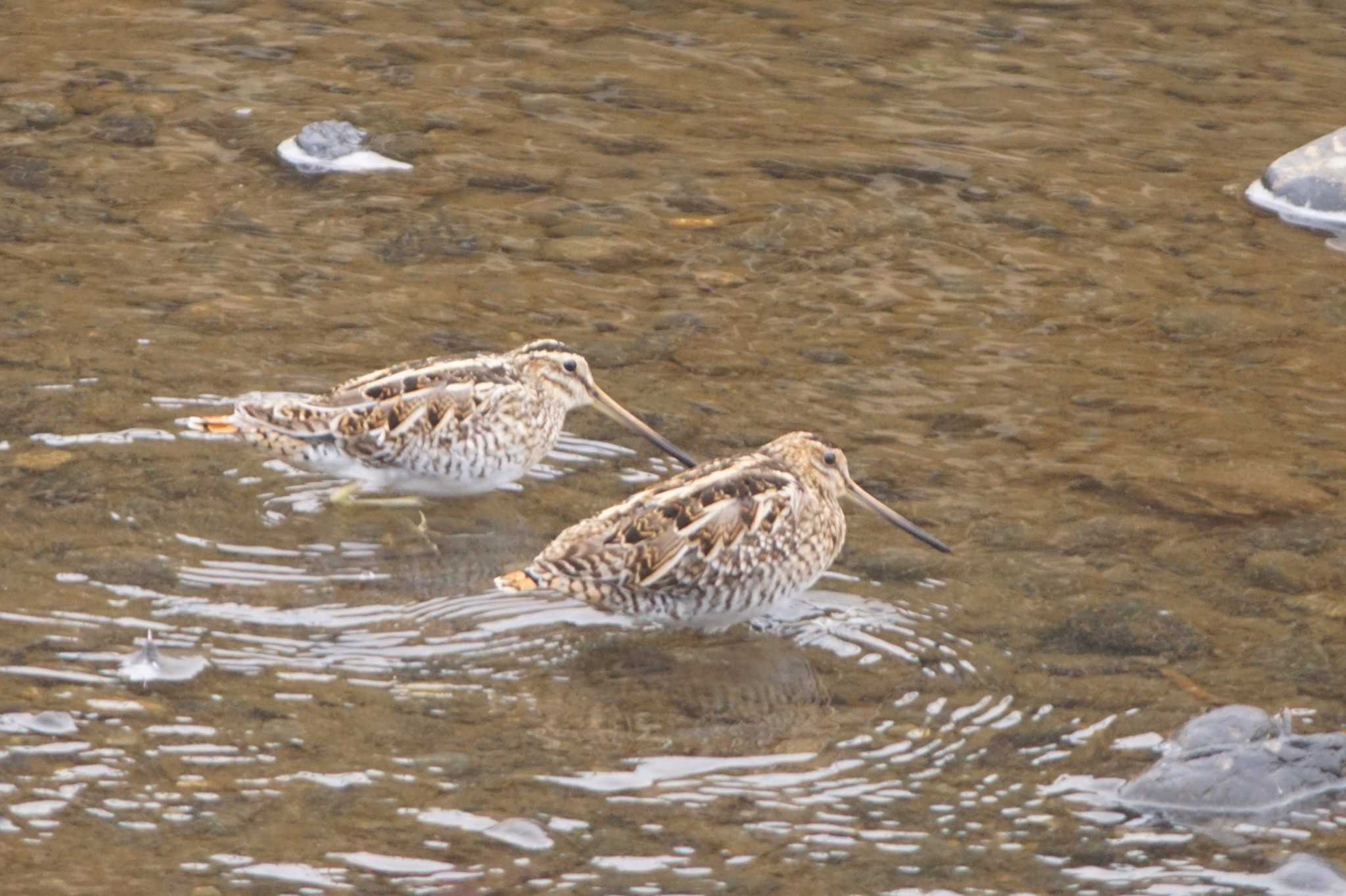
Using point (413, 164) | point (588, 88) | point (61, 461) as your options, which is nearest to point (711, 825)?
point (61, 461)

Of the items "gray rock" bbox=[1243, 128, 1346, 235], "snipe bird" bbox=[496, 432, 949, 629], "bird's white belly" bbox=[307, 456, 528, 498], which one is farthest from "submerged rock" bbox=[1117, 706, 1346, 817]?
"gray rock" bbox=[1243, 128, 1346, 235]

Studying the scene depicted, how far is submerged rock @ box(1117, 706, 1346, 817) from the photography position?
484cm

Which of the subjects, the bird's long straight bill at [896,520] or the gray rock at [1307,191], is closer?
the bird's long straight bill at [896,520]

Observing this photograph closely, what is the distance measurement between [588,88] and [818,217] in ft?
6.20

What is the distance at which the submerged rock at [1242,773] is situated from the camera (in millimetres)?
4844

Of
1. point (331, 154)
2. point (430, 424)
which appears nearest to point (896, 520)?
point (430, 424)

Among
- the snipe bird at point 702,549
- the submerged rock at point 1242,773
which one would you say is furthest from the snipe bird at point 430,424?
the submerged rock at point 1242,773

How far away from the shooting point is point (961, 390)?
719cm

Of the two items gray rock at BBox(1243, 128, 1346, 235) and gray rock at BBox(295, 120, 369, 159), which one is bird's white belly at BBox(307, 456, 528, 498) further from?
gray rock at BBox(1243, 128, 1346, 235)

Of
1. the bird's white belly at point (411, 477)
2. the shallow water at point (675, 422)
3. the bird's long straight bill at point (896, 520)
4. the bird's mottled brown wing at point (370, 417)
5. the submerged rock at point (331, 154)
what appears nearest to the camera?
the shallow water at point (675, 422)

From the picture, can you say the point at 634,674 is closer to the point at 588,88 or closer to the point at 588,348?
the point at 588,348

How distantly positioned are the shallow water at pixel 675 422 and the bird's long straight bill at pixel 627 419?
129mm

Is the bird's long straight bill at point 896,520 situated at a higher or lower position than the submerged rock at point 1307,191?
lower

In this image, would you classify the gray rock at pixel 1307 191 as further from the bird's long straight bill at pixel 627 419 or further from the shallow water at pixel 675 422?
the bird's long straight bill at pixel 627 419
